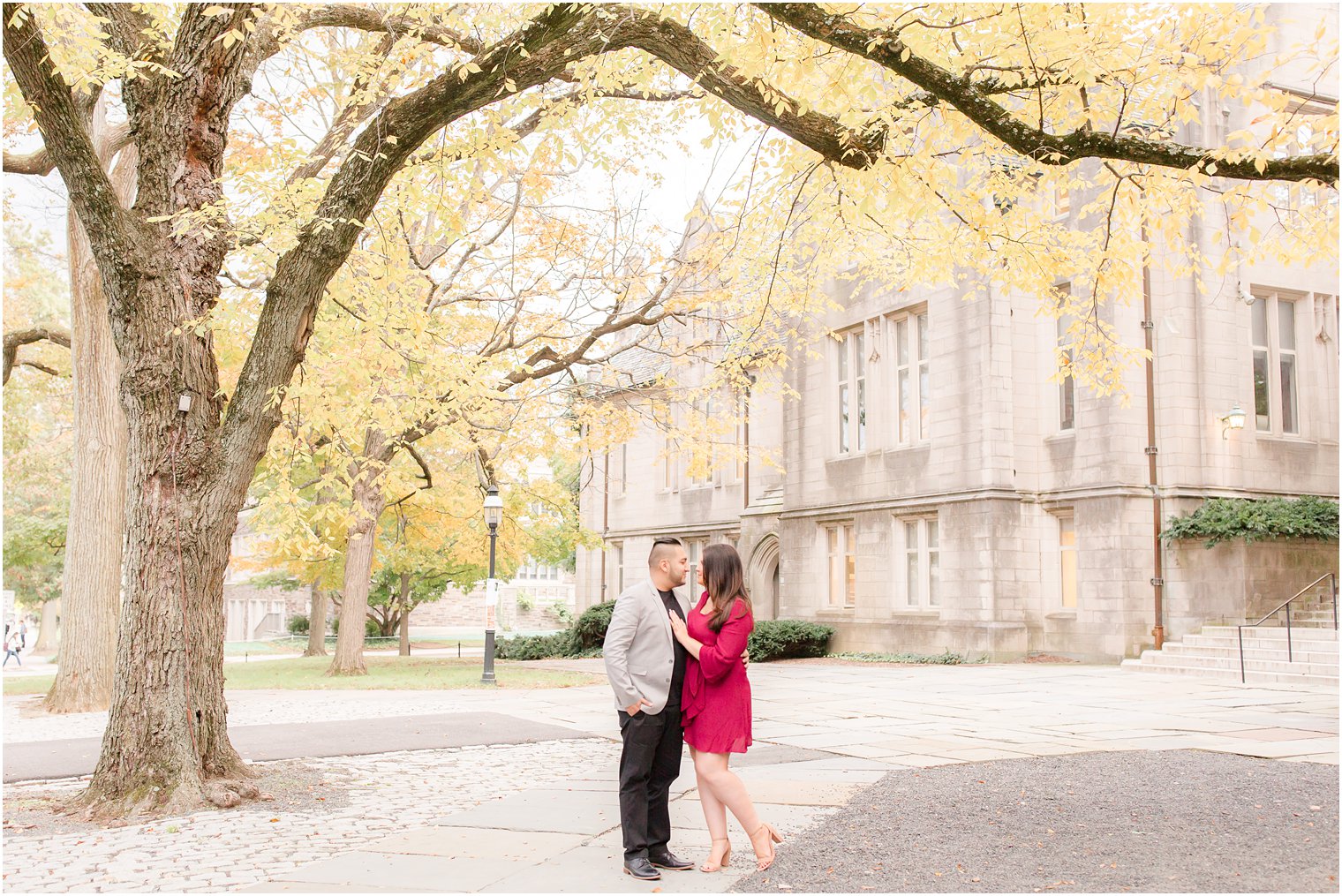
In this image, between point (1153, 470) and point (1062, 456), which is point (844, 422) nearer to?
point (1062, 456)

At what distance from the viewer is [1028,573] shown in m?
22.1

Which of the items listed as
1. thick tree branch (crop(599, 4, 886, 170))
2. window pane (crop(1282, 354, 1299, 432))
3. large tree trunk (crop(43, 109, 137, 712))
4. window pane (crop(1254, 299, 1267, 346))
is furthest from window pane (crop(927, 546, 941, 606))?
thick tree branch (crop(599, 4, 886, 170))

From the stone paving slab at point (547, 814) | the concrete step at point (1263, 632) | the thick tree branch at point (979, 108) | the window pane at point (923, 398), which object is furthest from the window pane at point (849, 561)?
the thick tree branch at point (979, 108)

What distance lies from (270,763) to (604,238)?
12.7 meters

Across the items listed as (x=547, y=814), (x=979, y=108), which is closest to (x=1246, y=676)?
(x=979, y=108)

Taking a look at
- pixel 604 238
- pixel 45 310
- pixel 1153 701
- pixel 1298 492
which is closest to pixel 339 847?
pixel 1153 701

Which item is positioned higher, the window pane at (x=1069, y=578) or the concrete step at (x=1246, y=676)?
the window pane at (x=1069, y=578)

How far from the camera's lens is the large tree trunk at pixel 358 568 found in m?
20.7

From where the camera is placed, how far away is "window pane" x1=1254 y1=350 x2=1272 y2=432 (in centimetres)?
2197

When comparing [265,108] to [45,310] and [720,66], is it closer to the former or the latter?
[720,66]

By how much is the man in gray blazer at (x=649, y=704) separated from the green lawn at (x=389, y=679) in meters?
13.0

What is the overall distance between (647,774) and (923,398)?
19.7 metres

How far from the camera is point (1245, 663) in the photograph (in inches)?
690

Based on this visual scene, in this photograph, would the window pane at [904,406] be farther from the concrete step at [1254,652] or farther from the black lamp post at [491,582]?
the black lamp post at [491,582]
